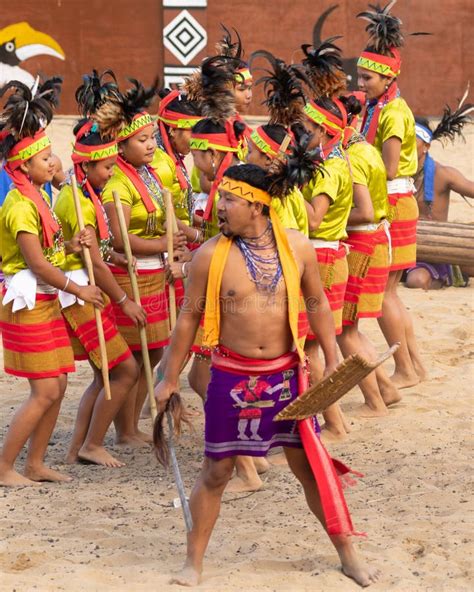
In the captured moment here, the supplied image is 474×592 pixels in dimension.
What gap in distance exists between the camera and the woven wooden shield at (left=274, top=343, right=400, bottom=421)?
5004 millimetres

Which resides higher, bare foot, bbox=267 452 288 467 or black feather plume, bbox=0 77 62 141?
black feather plume, bbox=0 77 62 141

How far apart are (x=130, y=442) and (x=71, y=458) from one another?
439 millimetres

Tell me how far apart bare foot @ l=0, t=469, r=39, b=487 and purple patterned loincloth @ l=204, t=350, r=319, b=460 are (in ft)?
5.77

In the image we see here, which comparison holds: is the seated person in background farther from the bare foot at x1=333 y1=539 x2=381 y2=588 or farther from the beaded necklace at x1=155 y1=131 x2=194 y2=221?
the bare foot at x1=333 y1=539 x2=381 y2=588

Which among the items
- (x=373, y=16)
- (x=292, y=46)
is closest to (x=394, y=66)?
A: (x=373, y=16)

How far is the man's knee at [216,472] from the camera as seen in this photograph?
5285 mm

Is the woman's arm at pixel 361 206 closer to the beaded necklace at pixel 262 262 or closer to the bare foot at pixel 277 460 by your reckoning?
the bare foot at pixel 277 460

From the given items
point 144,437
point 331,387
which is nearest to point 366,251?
point 144,437

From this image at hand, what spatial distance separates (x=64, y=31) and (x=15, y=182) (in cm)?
1272

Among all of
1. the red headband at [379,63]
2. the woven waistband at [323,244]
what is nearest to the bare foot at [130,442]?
the woven waistband at [323,244]

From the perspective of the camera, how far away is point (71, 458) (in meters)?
7.20

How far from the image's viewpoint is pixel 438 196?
1150 centimetres

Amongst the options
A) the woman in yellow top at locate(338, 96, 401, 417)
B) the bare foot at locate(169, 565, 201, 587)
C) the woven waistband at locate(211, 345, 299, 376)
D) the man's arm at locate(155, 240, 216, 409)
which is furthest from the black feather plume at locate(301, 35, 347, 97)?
Answer: the bare foot at locate(169, 565, 201, 587)

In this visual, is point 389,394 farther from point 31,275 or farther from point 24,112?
point 24,112
